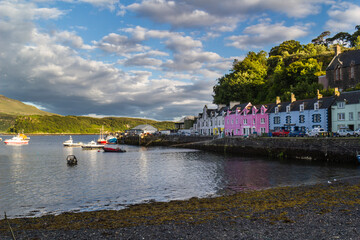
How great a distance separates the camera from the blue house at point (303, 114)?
55.2 metres

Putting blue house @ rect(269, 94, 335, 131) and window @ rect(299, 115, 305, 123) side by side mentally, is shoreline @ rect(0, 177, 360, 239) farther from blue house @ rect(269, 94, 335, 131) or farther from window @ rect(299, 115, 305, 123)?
window @ rect(299, 115, 305, 123)

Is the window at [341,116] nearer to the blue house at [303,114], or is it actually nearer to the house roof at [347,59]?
the blue house at [303,114]

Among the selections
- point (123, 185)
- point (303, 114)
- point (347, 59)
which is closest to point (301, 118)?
point (303, 114)

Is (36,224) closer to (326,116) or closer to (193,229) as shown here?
(193,229)

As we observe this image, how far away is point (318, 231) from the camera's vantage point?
1123cm

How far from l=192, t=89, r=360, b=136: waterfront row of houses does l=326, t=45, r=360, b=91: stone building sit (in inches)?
477

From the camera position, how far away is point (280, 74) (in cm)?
8369

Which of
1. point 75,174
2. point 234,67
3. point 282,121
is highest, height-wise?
point 234,67

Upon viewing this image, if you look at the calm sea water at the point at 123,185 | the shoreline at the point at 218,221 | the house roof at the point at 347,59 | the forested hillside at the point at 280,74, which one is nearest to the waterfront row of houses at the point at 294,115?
the forested hillside at the point at 280,74

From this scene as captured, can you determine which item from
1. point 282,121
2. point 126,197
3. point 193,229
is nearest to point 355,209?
point 193,229

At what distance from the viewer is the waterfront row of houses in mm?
52000

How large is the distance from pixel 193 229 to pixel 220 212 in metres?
3.64

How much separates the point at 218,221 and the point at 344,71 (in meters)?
68.2

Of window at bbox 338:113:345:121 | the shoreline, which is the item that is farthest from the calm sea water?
window at bbox 338:113:345:121
